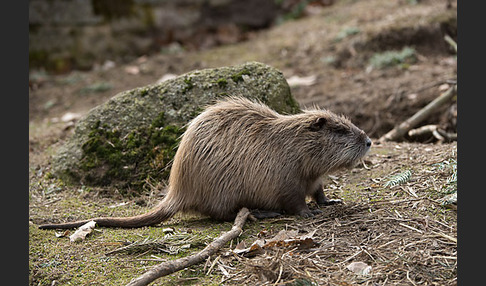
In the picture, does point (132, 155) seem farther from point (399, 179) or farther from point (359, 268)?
point (359, 268)

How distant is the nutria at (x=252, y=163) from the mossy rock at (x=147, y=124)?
740mm

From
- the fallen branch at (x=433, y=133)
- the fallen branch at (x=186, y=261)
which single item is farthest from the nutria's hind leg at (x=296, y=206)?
the fallen branch at (x=433, y=133)

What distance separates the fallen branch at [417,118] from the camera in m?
5.89

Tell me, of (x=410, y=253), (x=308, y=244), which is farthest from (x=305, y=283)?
(x=410, y=253)

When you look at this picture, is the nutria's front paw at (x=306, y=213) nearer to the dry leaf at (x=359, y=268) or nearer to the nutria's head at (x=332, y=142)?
the nutria's head at (x=332, y=142)

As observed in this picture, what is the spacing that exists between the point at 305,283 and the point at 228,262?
59 centimetres

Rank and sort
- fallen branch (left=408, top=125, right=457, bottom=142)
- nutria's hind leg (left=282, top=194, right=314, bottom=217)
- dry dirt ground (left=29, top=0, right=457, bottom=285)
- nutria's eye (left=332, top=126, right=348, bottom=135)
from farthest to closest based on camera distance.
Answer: fallen branch (left=408, top=125, right=457, bottom=142) → nutria's eye (left=332, top=126, right=348, bottom=135) → nutria's hind leg (left=282, top=194, right=314, bottom=217) → dry dirt ground (left=29, top=0, right=457, bottom=285)

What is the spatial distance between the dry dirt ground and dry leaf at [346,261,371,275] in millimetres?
36

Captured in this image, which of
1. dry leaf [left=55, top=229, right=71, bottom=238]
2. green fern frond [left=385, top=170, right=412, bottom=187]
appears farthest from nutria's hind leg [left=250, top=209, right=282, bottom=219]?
dry leaf [left=55, top=229, right=71, bottom=238]

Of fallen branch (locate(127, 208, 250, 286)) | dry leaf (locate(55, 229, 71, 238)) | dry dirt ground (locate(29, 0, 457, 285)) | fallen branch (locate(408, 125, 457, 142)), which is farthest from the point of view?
fallen branch (locate(408, 125, 457, 142))

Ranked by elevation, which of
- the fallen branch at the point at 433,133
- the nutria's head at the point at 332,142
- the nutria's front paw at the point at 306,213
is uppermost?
the nutria's head at the point at 332,142

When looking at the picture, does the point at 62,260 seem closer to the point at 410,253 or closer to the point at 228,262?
the point at 228,262

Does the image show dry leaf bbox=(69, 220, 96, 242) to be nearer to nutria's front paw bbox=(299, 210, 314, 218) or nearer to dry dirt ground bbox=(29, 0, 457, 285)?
dry dirt ground bbox=(29, 0, 457, 285)

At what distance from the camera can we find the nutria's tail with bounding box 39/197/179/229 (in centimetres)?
387
